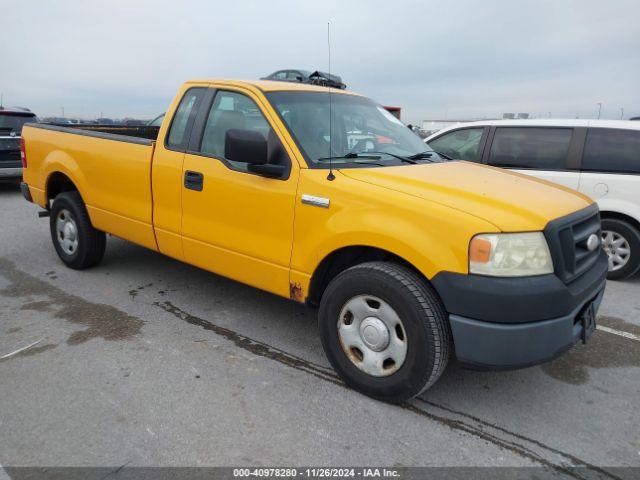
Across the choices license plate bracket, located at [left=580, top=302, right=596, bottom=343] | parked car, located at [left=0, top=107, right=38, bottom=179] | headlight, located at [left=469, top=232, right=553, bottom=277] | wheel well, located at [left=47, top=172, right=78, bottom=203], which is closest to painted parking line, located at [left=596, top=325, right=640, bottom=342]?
license plate bracket, located at [left=580, top=302, right=596, bottom=343]

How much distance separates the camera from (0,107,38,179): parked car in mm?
9359

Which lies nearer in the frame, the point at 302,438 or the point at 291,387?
the point at 302,438

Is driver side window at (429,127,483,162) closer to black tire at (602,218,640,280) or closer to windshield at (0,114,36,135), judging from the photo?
black tire at (602,218,640,280)

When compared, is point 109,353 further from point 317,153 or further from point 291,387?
point 317,153

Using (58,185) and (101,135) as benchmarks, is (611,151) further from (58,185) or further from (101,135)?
(58,185)

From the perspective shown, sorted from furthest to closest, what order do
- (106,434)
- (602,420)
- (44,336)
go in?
(44,336) < (602,420) < (106,434)

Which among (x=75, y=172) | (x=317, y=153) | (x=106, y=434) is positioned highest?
(x=317, y=153)

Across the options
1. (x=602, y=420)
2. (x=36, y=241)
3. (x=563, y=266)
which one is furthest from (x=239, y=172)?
(x=36, y=241)

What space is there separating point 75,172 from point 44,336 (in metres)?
1.82

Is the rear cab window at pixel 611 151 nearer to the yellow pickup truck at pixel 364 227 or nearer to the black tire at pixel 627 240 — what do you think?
the black tire at pixel 627 240

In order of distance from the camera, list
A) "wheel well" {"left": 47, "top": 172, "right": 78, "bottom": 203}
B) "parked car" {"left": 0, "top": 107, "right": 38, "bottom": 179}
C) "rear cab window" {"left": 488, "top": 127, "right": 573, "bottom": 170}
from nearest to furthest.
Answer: "wheel well" {"left": 47, "top": 172, "right": 78, "bottom": 203}
"rear cab window" {"left": 488, "top": 127, "right": 573, "bottom": 170}
"parked car" {"left": 0, "top": 107, "right": 38, "bottom": 179}

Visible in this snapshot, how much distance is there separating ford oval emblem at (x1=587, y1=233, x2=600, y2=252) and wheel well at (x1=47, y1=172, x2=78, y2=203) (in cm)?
466

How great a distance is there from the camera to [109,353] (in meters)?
3.52

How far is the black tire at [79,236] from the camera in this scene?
5.01 meters
